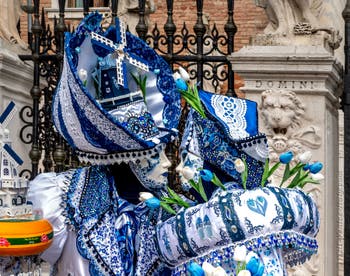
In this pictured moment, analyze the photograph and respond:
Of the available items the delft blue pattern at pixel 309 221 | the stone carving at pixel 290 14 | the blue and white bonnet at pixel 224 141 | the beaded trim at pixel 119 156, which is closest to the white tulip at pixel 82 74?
the beaded trim at pixel 119 156

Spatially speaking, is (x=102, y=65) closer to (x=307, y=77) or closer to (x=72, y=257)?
(x=72, y=257)

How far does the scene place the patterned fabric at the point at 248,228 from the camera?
3258mm

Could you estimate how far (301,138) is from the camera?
5426 millimetres

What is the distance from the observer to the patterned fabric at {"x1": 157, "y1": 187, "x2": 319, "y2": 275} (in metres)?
3.26

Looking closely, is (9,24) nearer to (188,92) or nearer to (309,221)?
(188,92)

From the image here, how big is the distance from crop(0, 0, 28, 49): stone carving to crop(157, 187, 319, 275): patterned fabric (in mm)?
3274

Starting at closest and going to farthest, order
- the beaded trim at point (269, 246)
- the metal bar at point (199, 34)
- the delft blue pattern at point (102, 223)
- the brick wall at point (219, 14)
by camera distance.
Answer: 1. the beaded trim at point (269, 246)
2. the delft blue pattern at point (102, 223)
3. the metal bar at point (199, 34)
4. the brick wall at point (219, 14)

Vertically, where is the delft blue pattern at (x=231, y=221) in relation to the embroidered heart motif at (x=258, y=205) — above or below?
below

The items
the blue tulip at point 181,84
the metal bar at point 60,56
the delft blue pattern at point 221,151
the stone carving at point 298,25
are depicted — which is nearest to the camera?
the delft blue pattern at point 221,151

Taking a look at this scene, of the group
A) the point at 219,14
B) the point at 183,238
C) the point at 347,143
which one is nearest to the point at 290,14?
the point at 347,143

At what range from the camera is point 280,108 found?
536 centimetres

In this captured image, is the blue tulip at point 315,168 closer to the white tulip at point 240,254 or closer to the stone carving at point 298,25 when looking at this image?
the white tulip at point 240,254

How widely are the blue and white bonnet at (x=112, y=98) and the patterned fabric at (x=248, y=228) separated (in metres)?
0.53

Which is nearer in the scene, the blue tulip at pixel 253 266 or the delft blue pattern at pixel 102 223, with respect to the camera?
the blue tulip at pixel 253 266
